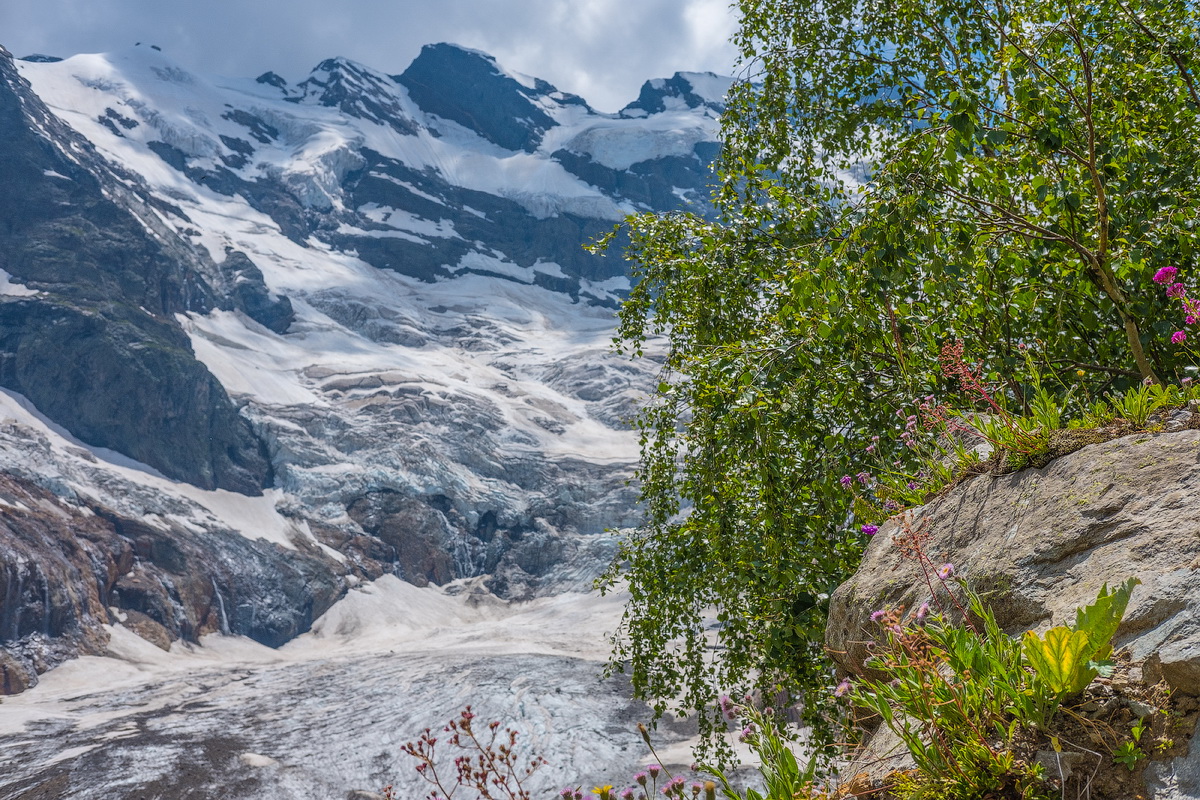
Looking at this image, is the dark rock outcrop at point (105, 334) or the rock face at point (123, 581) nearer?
the rock face at point (123, 581)

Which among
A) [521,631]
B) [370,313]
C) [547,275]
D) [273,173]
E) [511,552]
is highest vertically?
[273,173]

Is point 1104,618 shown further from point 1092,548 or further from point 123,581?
point 123,581

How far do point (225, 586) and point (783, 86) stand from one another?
8597 centimetres

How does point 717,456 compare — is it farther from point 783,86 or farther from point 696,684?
point 783,86

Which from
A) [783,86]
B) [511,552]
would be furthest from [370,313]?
[783,86]

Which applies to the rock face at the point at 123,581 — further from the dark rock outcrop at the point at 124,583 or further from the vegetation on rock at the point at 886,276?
the vegetation on rock at the point at 886,276

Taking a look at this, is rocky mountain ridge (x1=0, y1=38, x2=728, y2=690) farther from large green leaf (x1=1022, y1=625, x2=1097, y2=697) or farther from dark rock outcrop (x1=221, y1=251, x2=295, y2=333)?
large green leaf (x1=1022, y1=625, x2=1097, y2=697)

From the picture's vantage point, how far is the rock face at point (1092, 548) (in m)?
2.26

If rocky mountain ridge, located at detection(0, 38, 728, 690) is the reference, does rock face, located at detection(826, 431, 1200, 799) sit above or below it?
below

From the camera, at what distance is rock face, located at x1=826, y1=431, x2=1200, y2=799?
89.0 inches

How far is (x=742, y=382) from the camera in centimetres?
Result: 563

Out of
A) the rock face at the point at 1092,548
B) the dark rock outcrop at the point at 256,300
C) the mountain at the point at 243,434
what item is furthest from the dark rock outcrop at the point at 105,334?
the rock face at the point at 1092,548

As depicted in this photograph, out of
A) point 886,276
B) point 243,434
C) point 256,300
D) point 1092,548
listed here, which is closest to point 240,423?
point 243,434

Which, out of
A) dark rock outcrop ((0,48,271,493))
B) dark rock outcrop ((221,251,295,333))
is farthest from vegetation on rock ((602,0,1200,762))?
dark rock outcrop ((221,251,295,333))
